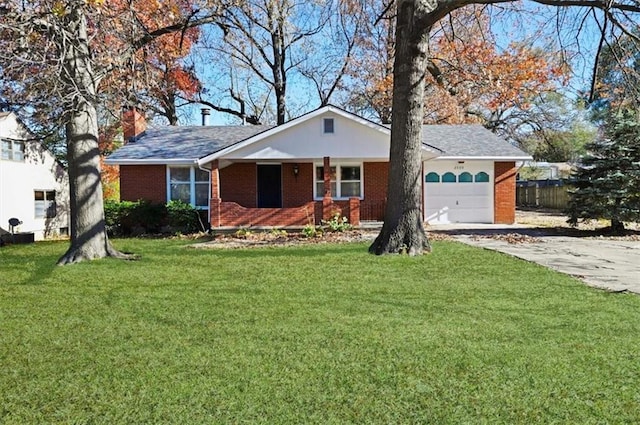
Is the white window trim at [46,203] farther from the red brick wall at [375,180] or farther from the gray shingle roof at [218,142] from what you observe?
the red brick wall at [375,180]

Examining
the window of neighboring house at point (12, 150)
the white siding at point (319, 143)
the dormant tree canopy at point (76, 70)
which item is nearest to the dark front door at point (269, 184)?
the white siding at point (319, 143)

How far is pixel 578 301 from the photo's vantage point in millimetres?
6316

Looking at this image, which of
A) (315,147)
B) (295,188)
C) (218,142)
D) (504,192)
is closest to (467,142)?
(504,192)

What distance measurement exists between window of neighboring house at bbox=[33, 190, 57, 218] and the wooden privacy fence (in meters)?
27.3

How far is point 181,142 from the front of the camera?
1991 cm

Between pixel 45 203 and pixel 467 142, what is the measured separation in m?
20.0

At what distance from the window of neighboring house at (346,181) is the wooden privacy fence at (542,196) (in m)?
14.6

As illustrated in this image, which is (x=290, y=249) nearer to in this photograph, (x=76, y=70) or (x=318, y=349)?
(x=76, y=70)

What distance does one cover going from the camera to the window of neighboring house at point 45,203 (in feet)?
75.1

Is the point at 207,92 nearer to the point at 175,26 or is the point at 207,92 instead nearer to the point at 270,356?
the point at 175,26

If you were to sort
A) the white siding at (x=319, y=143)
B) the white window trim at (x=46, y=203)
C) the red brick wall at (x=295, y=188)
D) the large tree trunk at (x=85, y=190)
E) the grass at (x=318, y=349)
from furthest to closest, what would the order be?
the white window trim at (x=46, y=203), the red brick wall at (x=295, y=188), the white siding at (x=319, y=143), the large tree trunk at (x=85, y=190), the grass at (x=318, y=349)

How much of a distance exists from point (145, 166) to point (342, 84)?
15.5m

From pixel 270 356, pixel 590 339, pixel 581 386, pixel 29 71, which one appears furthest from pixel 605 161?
pixel 29 71

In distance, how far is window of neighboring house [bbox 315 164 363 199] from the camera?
18328 mm
